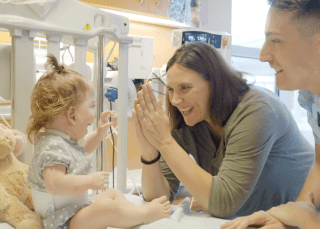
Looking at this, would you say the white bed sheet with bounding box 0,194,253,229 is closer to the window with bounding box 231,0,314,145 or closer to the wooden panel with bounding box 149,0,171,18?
the wooden panel with bounding box 149,0,171,18

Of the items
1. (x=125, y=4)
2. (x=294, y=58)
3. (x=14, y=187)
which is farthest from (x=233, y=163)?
(x=125, y=4)

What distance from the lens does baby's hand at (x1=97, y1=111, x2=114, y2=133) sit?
42.0 inches

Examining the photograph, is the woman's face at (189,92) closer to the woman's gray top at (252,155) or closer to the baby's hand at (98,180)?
the woman's gray top at (252,155)

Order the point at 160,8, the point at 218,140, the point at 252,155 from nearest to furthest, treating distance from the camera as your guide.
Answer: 1. the point at 252,155
2. the point at 218,140
3. the point at 160,8

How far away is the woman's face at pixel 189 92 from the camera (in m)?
1.18

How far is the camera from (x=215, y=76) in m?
1.19

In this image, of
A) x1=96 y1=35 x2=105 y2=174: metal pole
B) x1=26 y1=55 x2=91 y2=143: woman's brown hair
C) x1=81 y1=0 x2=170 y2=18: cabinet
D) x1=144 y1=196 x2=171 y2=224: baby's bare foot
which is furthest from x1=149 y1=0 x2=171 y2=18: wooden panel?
x1=144 y1=196 x2=171 y2=224: baby's bare foot

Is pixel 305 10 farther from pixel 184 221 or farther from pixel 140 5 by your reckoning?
pixel 140 5

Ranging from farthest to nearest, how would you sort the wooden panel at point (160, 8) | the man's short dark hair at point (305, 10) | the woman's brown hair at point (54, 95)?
the wooden panel at point (160, 8) → the woman's brown hair at point (54, 95) → the man's short dark hair at point (305, 10)

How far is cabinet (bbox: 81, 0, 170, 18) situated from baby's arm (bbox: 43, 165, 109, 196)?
1.62 metres

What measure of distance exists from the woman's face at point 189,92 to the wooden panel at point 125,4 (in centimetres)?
127

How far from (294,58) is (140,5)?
1.88 meters

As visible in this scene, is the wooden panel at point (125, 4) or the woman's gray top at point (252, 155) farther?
the wooden panel at point (125, 4)

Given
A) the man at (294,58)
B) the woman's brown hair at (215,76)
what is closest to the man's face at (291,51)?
the man at (294,58)
